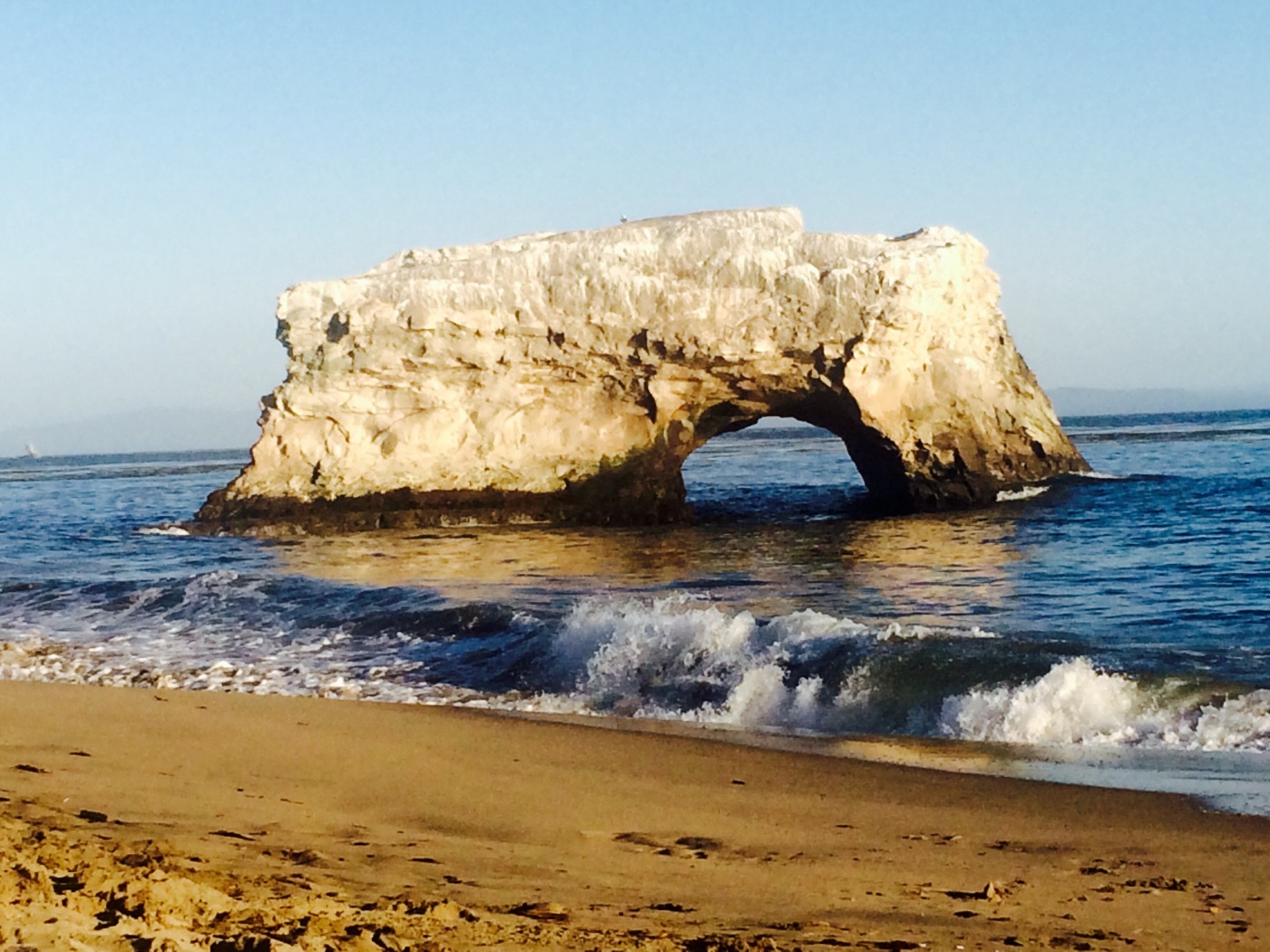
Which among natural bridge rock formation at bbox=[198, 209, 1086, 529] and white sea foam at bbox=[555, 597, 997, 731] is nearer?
white sea foam at bbox=[555, 597, 997, 731]

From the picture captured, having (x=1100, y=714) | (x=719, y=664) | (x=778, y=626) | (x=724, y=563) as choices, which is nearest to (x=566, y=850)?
(x=1100, y=714)

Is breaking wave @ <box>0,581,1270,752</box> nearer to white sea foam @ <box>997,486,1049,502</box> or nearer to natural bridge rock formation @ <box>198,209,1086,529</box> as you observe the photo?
natural bridge rock formation @ <box>198,209,1086,529</box>

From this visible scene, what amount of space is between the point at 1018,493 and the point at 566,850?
75.2 feet

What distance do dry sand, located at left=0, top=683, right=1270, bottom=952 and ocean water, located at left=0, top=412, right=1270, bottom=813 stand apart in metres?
1.29

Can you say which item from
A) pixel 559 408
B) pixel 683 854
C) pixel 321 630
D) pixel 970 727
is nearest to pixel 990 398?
pixel 559 408

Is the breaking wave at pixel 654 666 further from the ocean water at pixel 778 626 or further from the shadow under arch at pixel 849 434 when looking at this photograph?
the shadow under arch at pixel 849 434

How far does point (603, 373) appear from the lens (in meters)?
26.4

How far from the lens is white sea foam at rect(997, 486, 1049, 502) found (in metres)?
26.5

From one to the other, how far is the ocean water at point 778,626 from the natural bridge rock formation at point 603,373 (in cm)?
167

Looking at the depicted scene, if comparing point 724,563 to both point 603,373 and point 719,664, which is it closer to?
point 719,664

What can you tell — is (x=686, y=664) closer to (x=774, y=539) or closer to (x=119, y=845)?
(x=119, y=845)

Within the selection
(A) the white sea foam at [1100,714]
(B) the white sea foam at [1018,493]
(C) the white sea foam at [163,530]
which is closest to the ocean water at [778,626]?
(A) the white sea foam at [1100,714]

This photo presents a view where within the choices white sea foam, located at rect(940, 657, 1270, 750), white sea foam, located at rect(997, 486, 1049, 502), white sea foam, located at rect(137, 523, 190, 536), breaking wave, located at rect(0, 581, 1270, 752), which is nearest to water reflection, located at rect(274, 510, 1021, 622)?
breaking wave, located at rect(0, 581, 1270, 752)

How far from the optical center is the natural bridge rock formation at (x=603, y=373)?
2552cm
